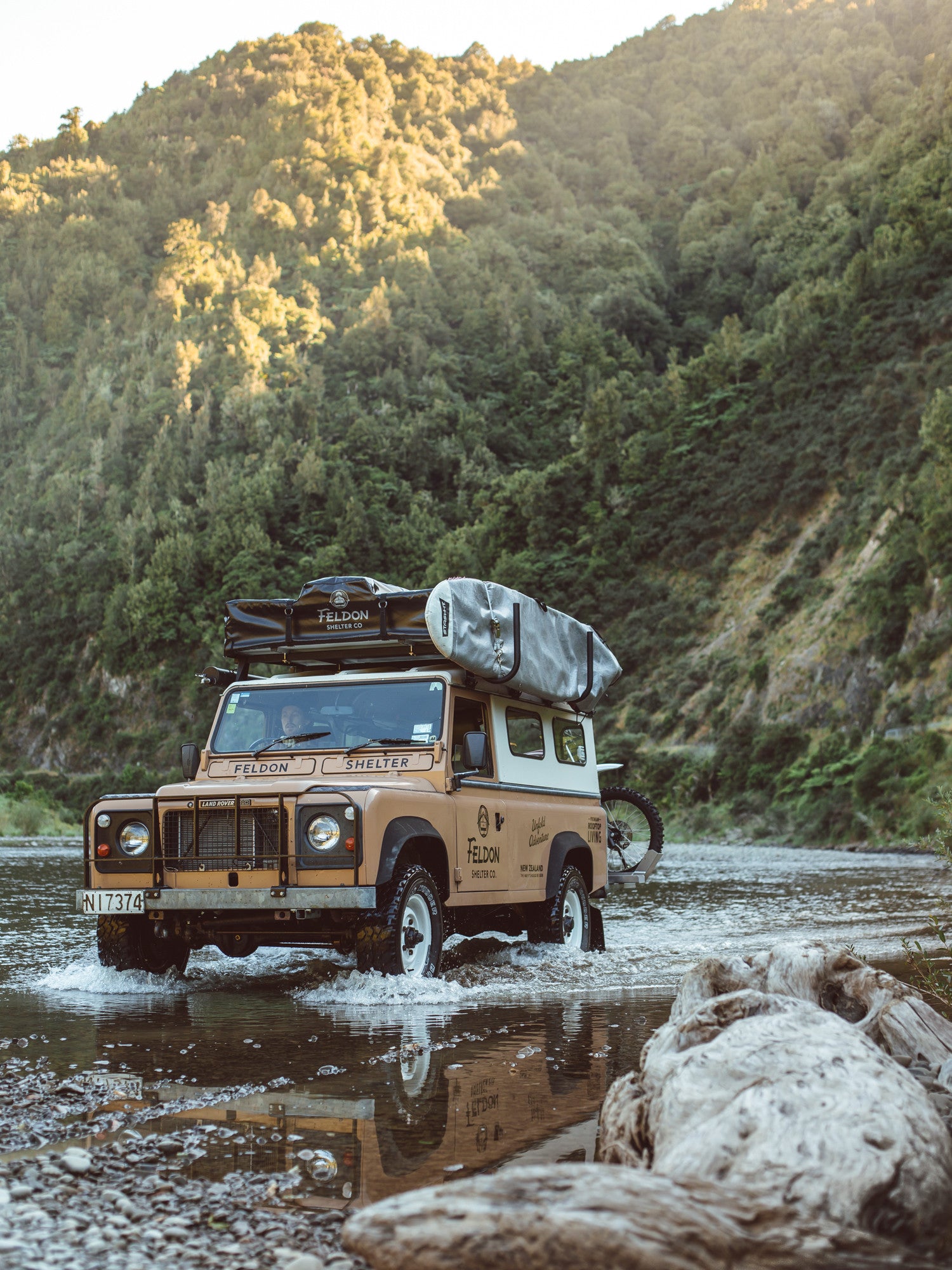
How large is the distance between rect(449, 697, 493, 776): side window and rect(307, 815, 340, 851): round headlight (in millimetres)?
1460

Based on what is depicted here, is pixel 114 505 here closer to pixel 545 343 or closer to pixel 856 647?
pixel 545 343

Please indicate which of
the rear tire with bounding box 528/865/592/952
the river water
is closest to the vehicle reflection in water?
the river water

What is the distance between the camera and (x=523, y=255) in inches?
4537

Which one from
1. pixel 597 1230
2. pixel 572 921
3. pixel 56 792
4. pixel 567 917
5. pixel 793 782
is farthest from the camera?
pixel 56 792

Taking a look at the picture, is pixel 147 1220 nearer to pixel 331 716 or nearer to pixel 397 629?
Answer: pixel 331 716

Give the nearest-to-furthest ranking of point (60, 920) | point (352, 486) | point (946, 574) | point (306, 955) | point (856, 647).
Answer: point (306, 955), point (60, 920), point (946, 574), point (856, 647), point (352, 486)

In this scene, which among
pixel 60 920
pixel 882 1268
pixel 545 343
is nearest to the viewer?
pixel 882 1268

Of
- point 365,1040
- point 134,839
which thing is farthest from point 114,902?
point 365,1040

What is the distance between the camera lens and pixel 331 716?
10086 millimetres

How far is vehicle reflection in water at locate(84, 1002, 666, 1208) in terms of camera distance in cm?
465

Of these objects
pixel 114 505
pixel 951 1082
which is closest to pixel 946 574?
pixel 951 1082

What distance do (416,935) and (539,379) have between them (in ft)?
278

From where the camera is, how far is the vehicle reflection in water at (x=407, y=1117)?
4652 millimetres

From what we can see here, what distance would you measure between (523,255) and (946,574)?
280 ft
